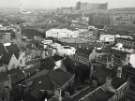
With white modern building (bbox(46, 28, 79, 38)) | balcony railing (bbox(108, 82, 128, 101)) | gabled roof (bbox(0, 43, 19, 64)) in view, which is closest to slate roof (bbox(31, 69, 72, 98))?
balcony railing (bbox(108, 82, 128, 101))

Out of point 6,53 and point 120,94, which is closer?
point 120,94

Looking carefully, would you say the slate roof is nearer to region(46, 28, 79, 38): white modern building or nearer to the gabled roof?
the gabled roof

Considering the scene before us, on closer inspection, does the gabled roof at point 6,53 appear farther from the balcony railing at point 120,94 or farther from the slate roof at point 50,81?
the balcony railing at point 120,94

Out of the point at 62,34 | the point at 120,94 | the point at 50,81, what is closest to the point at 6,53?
the point at 50,81

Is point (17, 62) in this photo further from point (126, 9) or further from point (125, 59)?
point (126, 9)

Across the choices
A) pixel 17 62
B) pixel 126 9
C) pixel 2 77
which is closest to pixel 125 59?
pixel 17 62

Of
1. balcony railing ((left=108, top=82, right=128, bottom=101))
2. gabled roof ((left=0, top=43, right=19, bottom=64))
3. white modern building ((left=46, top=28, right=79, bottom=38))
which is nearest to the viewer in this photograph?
balcony railing ((left=108, top=82, right=128, bottom=101))

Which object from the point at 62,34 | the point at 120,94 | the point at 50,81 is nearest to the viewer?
the point at 120,94

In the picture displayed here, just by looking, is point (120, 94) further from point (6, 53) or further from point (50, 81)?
point (6, 53)

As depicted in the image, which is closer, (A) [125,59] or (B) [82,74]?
(B) [82,74]

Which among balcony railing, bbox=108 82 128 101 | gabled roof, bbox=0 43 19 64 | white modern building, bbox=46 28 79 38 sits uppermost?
gabled roof, bbox=0 43 19 64

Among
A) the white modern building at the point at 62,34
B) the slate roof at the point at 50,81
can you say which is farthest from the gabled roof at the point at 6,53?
the white modern building at the point at 62,34
